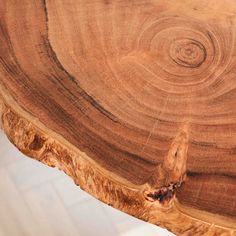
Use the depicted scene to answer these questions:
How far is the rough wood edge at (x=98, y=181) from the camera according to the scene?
854 mm

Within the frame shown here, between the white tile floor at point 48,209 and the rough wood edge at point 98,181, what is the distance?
51 cm

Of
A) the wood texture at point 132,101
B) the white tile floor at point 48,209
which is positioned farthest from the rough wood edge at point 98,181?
the white tile floor at point 48,209

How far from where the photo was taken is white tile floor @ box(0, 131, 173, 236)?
4.54 ft

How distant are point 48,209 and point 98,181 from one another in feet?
1.88

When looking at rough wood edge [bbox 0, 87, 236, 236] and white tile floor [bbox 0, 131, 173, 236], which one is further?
white tile floor [bbox 0, 131, 173, 236]

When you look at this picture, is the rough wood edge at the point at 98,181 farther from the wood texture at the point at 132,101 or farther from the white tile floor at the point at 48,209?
the white tile floor at the point at 48,209

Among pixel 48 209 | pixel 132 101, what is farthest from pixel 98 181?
pixel 48 209

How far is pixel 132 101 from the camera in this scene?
0.95 meters

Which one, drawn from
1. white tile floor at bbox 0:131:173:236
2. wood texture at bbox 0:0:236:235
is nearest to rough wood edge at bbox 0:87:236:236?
wood texture at bbox 0:0:236:235

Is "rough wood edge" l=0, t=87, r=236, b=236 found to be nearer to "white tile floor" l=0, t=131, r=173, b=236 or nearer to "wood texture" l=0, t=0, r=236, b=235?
"wood texture" l=0, t=0, r=236, b=235

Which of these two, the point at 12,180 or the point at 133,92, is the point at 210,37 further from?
the point at 12,180

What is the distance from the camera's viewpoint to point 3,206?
1.39m

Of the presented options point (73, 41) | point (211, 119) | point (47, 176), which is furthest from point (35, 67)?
point (47, 176)

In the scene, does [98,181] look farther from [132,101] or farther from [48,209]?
[48,209]
